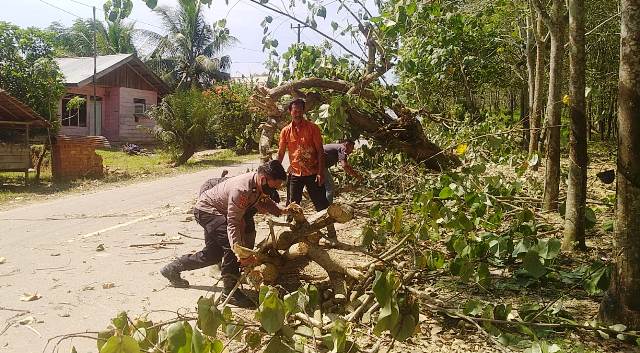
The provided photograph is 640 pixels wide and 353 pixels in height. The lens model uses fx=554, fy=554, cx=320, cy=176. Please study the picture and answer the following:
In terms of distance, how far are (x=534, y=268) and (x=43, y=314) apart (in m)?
3.78

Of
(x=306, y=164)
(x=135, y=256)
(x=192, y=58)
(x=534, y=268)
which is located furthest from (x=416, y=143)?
(x=192, y=58)

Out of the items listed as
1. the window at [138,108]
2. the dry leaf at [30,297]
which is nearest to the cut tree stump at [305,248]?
the dry leaf at [30,297]

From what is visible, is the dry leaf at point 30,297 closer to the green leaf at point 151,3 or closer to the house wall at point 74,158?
the green leaf at point 151,3

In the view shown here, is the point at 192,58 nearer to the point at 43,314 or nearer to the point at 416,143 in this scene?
the point at 416,143

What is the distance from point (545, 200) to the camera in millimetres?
6355

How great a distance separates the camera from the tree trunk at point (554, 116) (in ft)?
20.6

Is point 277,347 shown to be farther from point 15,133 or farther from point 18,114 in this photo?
point 15,133

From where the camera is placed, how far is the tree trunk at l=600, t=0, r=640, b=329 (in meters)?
3.32

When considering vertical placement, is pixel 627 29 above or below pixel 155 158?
above

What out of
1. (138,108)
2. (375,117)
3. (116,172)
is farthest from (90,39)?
(375,117)

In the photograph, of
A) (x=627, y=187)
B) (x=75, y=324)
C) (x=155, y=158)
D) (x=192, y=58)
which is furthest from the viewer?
(x=192, y=58)

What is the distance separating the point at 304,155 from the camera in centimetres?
664

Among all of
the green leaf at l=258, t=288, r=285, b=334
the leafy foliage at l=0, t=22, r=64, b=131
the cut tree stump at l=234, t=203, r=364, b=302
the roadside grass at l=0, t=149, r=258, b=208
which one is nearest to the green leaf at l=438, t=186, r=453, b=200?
the cut tree stump at l=234, t=203, r=364, b=302

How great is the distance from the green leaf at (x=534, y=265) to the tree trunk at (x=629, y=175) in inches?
17.9
